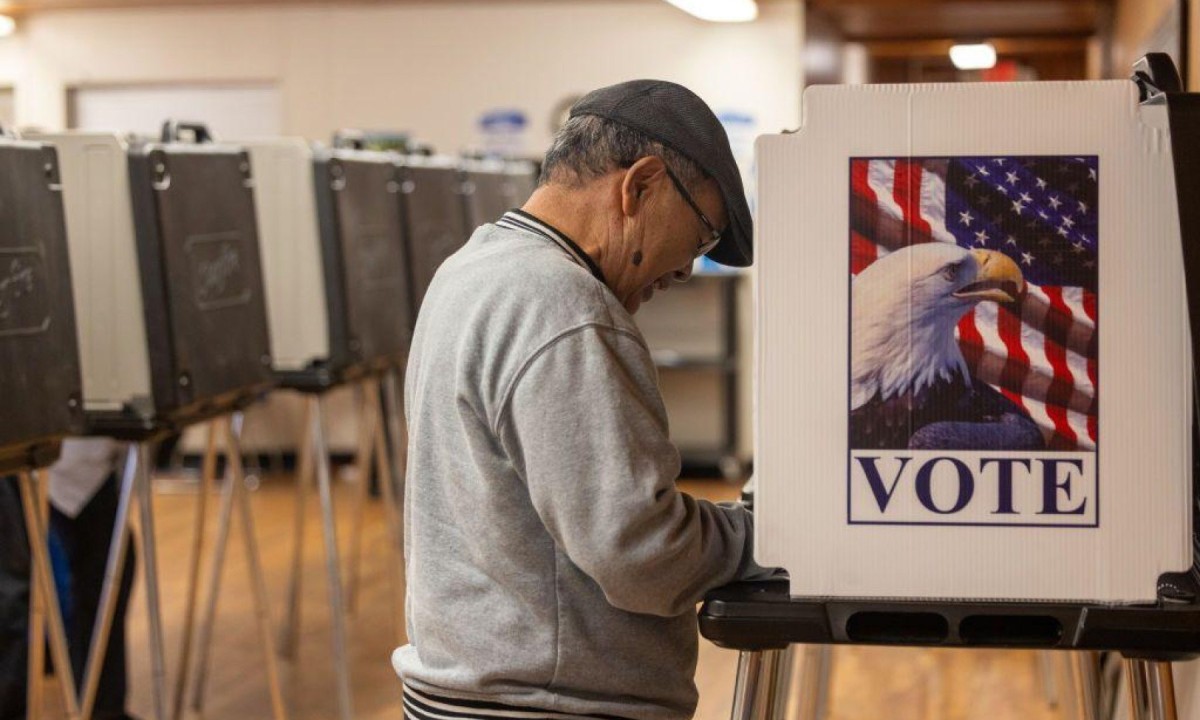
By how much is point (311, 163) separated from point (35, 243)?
1.29 meters

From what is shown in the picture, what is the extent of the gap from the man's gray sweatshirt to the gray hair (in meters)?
0.06

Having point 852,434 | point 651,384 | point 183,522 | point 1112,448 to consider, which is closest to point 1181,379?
point 1112,448

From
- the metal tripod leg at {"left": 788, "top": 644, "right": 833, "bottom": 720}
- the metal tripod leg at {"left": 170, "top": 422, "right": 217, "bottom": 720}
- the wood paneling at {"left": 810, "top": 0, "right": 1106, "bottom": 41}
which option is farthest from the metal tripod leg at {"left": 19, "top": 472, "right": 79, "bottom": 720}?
the wood paneling at {"left": 810, "top": 0, "right": 1106, "bottom": 41}

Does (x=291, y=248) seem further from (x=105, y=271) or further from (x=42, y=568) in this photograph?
(x=42, y=568)

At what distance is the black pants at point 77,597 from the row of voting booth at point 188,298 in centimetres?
16

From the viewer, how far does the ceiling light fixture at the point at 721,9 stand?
667 cm

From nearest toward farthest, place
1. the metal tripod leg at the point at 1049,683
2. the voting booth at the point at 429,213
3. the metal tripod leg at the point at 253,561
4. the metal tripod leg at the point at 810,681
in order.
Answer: the metal tripod leg at the point at 810,681
the metal tripod leg at the point at 253,561
the metal tripod leg at the point at 1049,683
the voting booth at the point at 429,213

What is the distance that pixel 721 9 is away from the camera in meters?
6.82

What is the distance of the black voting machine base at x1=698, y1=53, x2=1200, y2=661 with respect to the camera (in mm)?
1251

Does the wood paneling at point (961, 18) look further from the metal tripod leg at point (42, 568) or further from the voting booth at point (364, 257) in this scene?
the metal tripod leg at point (42, 568)

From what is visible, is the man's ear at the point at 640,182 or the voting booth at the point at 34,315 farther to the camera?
the voting booth at the point at 34,315

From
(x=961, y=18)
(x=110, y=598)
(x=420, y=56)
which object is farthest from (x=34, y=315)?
(x=961, y=18)

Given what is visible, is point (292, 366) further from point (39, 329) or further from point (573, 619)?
point (573, 619)

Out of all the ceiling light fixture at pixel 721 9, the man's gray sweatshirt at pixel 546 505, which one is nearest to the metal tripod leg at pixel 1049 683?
the man's gray sweatshirt at pixel 546 505
